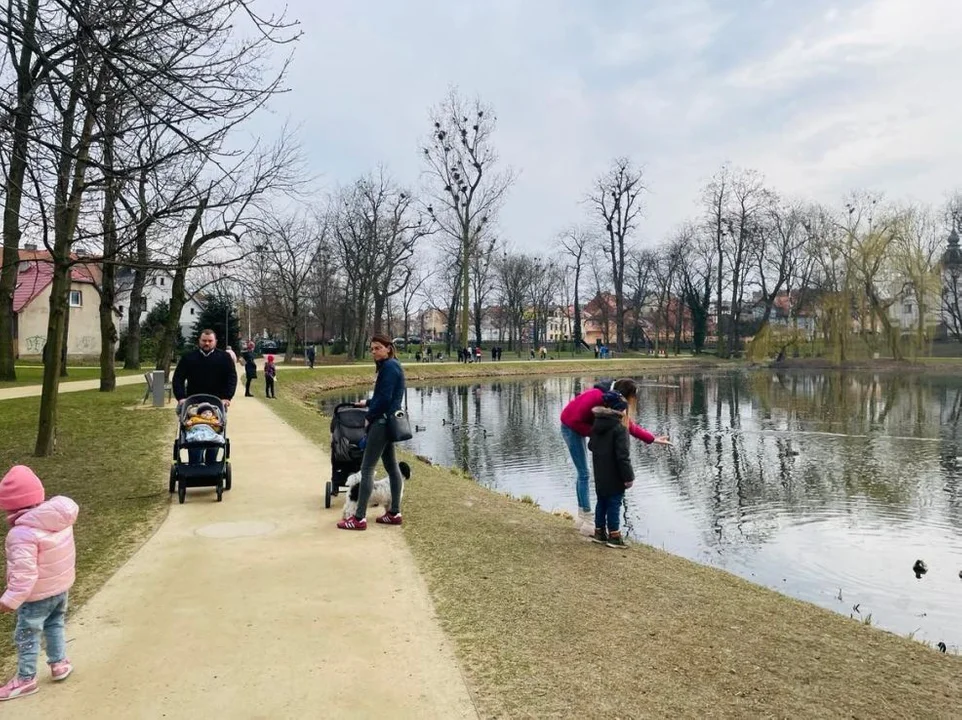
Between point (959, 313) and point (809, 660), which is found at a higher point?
point (959, 313)

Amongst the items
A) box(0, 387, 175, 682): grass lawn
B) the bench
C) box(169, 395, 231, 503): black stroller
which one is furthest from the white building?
box(169, 395, 231, 503): black stroller

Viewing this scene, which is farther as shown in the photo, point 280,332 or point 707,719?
point 280,332

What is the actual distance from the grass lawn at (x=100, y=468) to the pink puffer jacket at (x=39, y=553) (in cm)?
74

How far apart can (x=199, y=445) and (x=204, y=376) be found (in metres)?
0.82

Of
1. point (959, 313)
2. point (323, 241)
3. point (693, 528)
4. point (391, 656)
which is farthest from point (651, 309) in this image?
point (391, 656)

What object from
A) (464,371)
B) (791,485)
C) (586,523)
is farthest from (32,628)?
(464,371)

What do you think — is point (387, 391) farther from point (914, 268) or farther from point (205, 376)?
point (914, 268)

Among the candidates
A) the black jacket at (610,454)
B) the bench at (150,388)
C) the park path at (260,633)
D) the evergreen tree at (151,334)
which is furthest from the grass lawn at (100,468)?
the evergreen tree at (151,334)

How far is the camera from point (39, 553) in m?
3.62

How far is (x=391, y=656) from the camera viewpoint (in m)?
4.13

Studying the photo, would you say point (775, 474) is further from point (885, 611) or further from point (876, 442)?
point (885, 611)

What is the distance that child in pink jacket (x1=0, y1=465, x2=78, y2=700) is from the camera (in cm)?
354

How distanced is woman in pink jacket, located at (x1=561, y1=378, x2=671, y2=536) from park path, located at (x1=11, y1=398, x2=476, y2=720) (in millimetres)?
1976

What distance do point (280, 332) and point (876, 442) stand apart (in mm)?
70605
